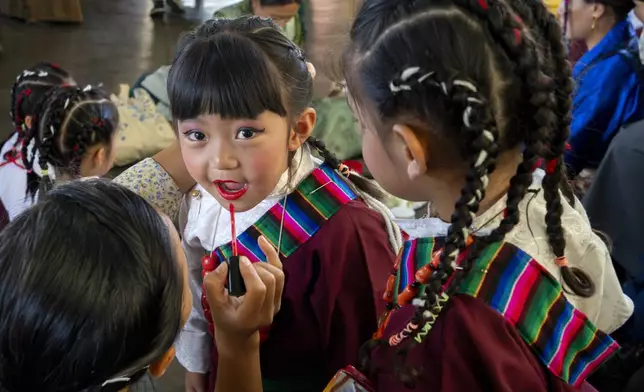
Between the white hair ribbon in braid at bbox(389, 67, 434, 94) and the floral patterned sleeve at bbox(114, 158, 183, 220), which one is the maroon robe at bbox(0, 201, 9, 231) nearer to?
the floral patterned sleeve at bbox(114, 158, 183, 220)

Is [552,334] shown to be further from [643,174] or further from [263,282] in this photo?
[643,174]

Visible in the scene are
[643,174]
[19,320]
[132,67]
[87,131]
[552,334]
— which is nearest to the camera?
[19,320]

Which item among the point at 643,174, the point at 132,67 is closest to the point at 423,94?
the point at 643,174

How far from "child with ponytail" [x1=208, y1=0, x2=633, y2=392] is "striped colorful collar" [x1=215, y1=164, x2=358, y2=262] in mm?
253

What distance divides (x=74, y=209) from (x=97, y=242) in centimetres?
5

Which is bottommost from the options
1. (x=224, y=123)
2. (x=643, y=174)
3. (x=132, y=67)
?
(x=132, y=67)

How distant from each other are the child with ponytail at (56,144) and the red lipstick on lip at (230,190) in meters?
0.77

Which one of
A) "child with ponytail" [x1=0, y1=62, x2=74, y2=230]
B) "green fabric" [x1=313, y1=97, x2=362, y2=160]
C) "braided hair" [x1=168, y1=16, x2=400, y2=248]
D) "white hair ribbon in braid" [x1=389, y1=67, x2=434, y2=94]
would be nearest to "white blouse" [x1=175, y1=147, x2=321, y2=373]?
"braided hair" [x1=168, y1=16, x2=400, y2=248]

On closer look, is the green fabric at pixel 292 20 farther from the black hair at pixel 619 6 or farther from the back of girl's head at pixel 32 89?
the black hair at pixel 619 6

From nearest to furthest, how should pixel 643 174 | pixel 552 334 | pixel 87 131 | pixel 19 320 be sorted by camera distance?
1. pixel 19 320
2. pixel 552 334
3. pixel 643 174
4. pixel 87 131

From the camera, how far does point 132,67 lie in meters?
3.92

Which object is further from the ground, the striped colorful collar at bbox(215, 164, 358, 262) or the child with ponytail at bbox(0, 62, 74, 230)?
the striped colorful collar at bbox(215, 164, 358, 262)

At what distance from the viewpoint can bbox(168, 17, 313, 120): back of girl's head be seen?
3.04ft

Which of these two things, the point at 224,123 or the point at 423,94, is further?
the point at 224,123
